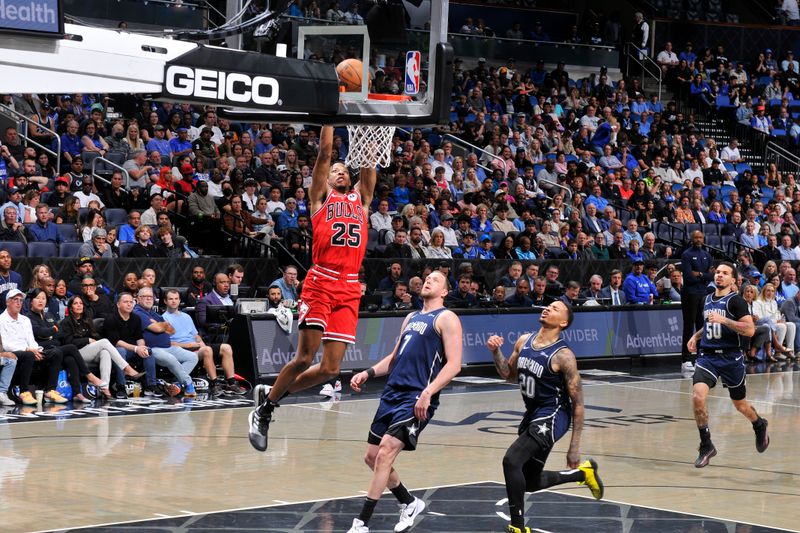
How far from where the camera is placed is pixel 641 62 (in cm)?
3319

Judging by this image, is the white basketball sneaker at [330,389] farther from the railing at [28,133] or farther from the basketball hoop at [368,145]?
the basketball hoop at [368,145]

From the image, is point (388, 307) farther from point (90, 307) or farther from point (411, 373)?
point (411, 373)

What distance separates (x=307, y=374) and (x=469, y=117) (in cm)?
1806

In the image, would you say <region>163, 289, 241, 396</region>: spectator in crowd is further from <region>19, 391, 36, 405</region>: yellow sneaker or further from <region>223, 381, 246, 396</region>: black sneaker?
<region>19, 391, 36, 405</region>: yellow sneaker

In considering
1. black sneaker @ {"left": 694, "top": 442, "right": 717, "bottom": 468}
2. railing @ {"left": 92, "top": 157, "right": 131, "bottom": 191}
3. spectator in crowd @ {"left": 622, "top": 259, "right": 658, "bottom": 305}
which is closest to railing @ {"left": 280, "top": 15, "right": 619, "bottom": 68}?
spectator in crowd @ {"left": 622, "top": 259, "right": 658, "bottom": 305}

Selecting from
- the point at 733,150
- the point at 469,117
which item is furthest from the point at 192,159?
the point at 733,150

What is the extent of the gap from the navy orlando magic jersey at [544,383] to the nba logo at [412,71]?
2210 millimetres

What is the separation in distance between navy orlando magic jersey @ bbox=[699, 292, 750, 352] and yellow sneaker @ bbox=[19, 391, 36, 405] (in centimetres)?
751

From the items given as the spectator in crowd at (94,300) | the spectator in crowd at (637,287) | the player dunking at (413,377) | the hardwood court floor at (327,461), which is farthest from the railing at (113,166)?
the player dunking at (413,377)

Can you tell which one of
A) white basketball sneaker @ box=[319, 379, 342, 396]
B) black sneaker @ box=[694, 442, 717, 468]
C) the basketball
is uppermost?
the basketball

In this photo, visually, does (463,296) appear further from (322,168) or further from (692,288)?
(322,168)

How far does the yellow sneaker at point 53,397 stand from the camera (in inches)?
566


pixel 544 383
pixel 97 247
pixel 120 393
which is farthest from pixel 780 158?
pixel 544 383

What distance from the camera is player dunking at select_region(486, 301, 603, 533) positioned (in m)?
8.32
